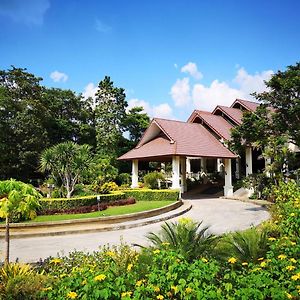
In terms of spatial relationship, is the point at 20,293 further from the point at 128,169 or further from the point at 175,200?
the point at 128,169

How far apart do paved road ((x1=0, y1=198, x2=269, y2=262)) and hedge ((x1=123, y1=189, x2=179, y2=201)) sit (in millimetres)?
2234

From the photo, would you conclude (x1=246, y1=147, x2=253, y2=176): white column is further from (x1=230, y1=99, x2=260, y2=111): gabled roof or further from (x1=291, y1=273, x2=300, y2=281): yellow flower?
(x1=291, y1=273, x2=300, y2=281): yellow flower

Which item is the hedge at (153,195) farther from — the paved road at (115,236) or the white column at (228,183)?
the white column at (228,183)

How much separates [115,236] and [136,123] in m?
31.3

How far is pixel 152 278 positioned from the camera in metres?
3.54

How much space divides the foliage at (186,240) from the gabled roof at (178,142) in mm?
17116

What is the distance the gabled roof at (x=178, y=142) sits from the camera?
24323 mm

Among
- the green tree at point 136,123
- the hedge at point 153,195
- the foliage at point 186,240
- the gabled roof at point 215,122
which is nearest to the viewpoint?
the foliage at point 186,240

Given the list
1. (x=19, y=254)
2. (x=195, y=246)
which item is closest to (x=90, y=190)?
(x=19, y=254)

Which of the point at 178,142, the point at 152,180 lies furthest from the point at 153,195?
the point at 178,142

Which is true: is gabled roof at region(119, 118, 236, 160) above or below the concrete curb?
above

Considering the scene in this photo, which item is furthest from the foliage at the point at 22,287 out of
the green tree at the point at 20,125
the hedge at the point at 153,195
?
the green tree at the point at 20,125

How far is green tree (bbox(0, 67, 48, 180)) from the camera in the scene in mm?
32688

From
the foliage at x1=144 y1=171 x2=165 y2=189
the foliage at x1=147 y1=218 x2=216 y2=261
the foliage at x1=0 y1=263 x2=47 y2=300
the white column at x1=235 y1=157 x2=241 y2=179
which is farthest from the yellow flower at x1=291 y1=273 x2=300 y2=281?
the white column at x1=235 y1=157 x2=241 y2=179
